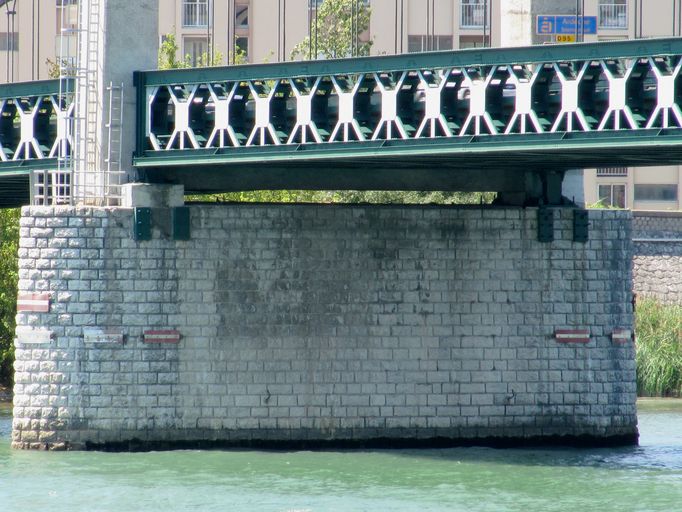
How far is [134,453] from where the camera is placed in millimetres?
27125

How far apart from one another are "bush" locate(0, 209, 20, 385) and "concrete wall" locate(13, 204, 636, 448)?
13.6m

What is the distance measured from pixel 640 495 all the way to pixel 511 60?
262 inches

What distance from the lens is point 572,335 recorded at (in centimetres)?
2923

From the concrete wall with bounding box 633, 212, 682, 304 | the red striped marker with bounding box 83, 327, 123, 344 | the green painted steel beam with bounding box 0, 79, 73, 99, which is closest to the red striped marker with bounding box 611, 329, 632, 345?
the red striped marker with bounding box 83, 327, 123, 344

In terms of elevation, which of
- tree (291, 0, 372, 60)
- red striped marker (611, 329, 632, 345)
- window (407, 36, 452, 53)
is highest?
window (407, 36, 452, 53)

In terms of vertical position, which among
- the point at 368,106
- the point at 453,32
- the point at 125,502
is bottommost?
the point at 125,502

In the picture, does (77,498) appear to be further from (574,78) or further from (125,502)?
(574,78)

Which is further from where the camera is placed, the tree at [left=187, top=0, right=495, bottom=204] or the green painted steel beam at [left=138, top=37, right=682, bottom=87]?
the tree at [left=187, top=0, right=495, bottom=204]

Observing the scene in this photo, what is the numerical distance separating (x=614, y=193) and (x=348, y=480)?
3942 centimetres

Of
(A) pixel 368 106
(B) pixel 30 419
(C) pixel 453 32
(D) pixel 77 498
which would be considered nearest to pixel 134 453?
(B) pixel 30 419

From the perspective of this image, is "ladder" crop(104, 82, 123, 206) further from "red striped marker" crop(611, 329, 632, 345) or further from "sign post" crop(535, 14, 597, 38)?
"red striped marker" crop(611, 329, 632, 345)

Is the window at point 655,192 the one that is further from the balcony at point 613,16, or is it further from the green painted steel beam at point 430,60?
the green painted steel beam at point 430,60

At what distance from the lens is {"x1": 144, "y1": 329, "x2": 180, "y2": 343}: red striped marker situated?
27.5 meters

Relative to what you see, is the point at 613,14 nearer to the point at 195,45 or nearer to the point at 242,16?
the point at 242,16
